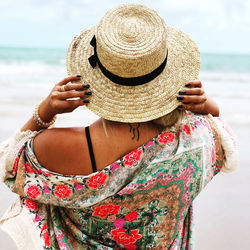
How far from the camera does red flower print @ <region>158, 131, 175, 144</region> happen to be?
1271mm

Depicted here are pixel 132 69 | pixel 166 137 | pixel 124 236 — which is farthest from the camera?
pixel 124 236

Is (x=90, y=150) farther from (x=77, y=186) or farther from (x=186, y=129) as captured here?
(x=186, y=129)

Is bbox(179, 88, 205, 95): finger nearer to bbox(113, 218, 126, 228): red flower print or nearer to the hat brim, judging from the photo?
the hat brim

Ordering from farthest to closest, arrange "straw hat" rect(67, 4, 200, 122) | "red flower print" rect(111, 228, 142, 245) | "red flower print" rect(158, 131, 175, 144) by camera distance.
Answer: "red flower print" rect(111, 228, 142, 245)
"red flower print" rect(158, 131, 175, 144)
"straw hat" rect(67, 4, 200, 122)

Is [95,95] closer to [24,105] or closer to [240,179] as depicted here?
[240,179]

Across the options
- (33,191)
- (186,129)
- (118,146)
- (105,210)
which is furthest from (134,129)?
Result: (33,191)

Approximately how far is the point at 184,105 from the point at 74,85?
0.38m

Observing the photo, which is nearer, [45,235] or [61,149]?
[61,149]

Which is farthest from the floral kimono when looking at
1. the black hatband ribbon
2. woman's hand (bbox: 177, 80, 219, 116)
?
the black hatband ribbon

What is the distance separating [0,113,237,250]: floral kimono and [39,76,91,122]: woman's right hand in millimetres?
158

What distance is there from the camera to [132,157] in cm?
124

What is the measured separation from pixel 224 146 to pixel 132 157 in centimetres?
40

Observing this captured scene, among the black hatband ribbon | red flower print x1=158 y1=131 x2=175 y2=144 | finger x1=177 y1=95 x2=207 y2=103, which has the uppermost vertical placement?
the black hatband ribbon

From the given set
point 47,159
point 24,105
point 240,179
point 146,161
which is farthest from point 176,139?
point 24,105
